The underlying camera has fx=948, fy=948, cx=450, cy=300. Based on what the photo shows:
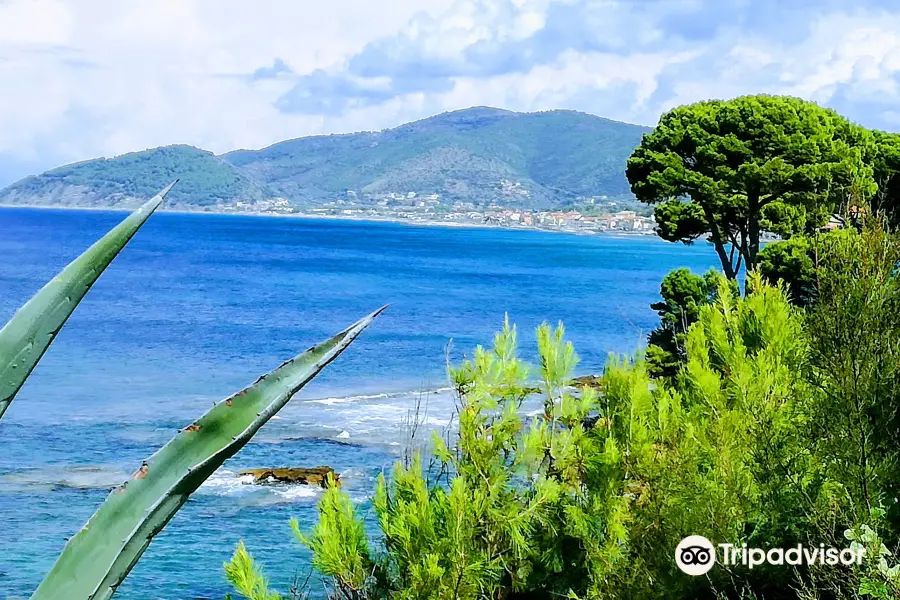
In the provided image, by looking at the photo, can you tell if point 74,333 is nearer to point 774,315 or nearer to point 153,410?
point 153,410

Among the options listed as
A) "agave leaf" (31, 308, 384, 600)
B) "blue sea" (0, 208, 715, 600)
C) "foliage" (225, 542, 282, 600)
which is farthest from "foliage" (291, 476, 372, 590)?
"agave leaf" (31, 308, 384, 600)

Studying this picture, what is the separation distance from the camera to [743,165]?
739 inches

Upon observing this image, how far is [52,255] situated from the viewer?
2963 inches

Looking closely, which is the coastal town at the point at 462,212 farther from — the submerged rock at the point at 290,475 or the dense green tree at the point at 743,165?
the submerged rock at the point at 290,475

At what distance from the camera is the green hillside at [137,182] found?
132 meters

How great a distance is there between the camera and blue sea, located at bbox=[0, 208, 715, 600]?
14336 millimetres

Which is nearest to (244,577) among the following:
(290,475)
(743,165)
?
(290,475)

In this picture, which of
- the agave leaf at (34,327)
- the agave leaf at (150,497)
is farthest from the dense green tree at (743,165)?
the agave leaf at (34,327)

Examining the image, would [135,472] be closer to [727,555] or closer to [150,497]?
[150,497]

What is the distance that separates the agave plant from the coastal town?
14499cm

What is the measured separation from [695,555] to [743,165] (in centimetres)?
1495

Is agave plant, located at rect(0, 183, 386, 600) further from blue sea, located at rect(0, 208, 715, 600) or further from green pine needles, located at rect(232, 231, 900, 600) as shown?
blue sea, located at rect(0, 208, 715, 600)

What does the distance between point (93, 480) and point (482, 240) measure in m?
110

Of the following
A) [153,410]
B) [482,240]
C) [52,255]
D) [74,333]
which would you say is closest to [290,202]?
[482,240]
